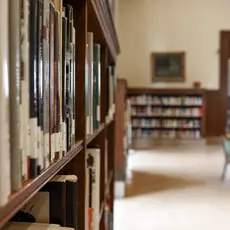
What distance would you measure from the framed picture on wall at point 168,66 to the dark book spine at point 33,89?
8.84 metres

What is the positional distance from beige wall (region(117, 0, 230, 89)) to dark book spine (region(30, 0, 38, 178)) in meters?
8.82

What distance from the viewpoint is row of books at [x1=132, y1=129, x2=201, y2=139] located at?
8906 millimetres

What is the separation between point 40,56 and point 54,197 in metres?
0.37

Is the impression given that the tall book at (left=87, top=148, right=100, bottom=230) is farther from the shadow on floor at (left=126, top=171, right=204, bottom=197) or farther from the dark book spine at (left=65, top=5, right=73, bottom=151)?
the shadow on floor at (left=126, top=171, right=204, bottom=197)

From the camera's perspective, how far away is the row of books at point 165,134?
8906mm

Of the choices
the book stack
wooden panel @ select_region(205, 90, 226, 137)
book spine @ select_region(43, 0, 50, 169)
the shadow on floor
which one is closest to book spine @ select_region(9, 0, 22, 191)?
book spine @ select_region(43, 0, 50, 169)

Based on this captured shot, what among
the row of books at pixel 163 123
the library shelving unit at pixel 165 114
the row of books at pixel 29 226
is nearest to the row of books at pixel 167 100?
the library shelving unit at pixel 165 114

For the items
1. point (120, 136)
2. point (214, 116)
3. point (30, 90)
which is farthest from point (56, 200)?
point (214, 116)

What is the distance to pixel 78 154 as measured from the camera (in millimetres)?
936

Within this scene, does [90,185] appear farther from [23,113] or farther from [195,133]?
[195,133]

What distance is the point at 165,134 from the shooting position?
9000 millimetres

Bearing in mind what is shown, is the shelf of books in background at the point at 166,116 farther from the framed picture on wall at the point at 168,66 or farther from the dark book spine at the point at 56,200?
the dark book spine at the point at 56,200

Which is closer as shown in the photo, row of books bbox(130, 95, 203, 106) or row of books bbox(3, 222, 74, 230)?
row of books bbox(3, 222, 74, 230)

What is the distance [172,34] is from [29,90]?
358 inches
